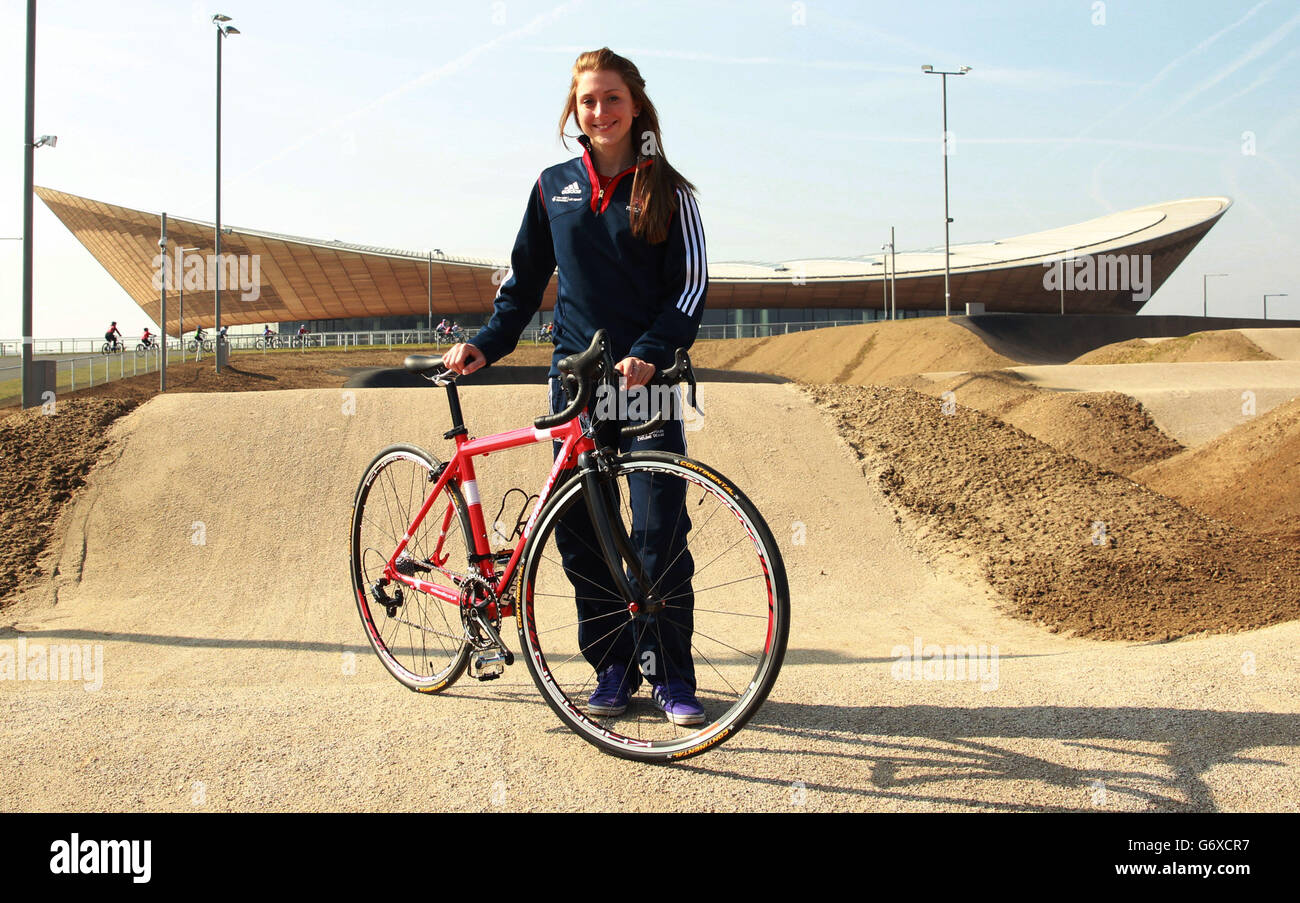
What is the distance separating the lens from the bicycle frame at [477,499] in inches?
125

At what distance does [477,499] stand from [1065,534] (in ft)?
24.5

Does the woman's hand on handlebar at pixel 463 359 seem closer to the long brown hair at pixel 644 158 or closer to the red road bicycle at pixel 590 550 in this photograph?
the red road bicycle at pixel 590 550

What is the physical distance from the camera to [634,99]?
3490mm

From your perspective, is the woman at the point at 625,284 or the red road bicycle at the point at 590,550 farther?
the woman at the point at 625,284

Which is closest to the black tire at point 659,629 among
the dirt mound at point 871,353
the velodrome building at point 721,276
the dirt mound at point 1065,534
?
the dirt mound at point 1065,534

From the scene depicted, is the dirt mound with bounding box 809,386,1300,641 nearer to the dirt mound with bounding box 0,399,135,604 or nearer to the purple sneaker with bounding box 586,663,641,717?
the purple sneaker with bounding box 586,663,641,717

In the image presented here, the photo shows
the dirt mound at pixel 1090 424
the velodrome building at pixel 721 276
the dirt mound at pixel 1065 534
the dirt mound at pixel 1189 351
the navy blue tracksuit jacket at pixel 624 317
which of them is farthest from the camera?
the velodrome building at pixel 721 276

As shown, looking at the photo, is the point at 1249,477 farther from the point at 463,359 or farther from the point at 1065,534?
the point at 463,359

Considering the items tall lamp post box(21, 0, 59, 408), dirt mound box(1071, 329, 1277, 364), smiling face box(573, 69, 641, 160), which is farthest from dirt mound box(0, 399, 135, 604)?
dirt mound box(1071, 329, 1277, 364)

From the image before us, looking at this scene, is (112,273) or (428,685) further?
(112,273)

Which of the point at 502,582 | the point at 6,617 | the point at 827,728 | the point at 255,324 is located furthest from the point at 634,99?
the point at 255,324

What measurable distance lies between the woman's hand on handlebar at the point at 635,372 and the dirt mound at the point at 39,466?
7777mm
